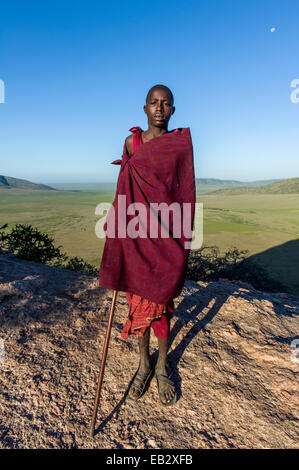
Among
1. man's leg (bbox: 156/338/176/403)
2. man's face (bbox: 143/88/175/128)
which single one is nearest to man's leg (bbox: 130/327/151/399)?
man's leg (bbox: 156/338/176/403)

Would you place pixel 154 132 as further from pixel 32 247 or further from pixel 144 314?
pixel 32 247

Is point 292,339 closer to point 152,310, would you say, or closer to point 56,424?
point 152,310

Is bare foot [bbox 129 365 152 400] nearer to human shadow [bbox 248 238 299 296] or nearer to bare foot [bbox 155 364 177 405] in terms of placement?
bare foot [bbox 155 364 177 405]

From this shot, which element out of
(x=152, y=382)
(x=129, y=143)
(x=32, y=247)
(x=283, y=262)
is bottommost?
(x=283, y=262)

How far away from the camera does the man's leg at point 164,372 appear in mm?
2064

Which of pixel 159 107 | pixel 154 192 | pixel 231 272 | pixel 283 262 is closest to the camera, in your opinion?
pixel 154 192

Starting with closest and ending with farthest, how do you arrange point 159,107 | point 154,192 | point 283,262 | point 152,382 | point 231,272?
point 154,192 → point 159,107 → point 152,382 → point 231,272 → point 283,262

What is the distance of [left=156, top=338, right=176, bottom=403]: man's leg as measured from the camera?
2.06 metres

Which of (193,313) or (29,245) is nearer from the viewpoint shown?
(193,313)

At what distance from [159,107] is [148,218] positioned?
90cm

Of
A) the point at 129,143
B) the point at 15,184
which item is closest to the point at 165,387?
the point at 129,143

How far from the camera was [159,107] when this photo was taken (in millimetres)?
1922

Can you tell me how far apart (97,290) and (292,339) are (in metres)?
2.84
